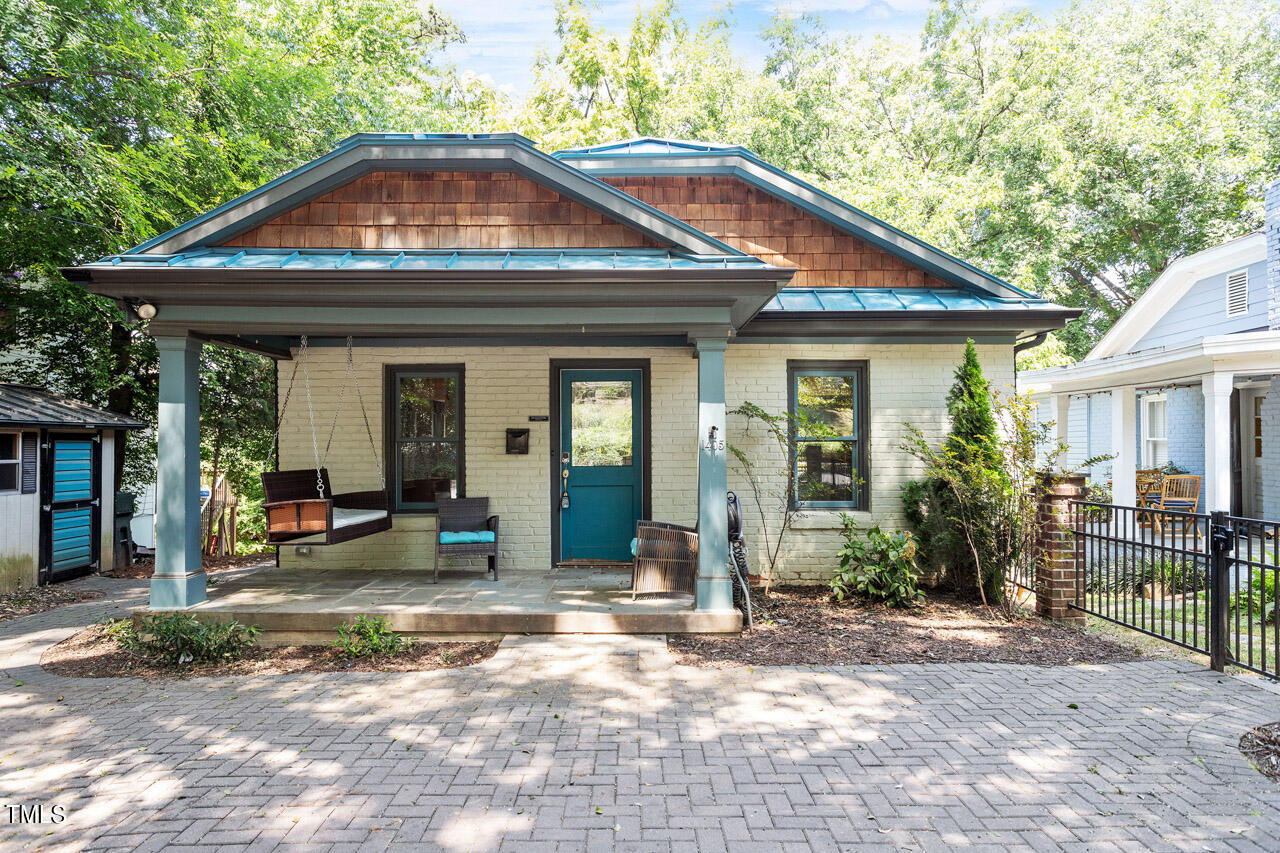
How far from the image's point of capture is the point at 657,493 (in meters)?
7.74

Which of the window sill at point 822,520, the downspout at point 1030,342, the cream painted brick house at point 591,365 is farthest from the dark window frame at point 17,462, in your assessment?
the downspout at point 1030,342

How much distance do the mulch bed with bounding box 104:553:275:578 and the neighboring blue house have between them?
12433 millimetres

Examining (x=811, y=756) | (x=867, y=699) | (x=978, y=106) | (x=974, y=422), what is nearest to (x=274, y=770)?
(x=811, y=756)

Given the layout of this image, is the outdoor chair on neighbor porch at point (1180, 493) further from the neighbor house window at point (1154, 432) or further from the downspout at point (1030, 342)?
the downspout at point (1030, 342)

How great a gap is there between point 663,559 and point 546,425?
2.45 m

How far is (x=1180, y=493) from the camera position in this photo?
40.0ft

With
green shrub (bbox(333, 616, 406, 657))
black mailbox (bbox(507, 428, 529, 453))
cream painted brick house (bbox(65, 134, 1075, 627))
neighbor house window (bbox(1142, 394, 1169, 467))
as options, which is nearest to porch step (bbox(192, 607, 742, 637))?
green shrub (bbox(333, 616, 406, 657))

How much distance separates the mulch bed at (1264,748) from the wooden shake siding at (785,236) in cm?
551

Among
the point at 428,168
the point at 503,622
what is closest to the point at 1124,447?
the point at 503,622

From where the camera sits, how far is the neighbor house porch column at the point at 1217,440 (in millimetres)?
7980

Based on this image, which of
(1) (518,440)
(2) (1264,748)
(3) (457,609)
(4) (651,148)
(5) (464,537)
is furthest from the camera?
(4) (651,148)

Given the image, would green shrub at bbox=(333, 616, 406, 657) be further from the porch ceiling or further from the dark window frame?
the dark window frame

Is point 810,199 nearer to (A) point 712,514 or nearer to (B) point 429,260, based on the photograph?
(A) point 712,514

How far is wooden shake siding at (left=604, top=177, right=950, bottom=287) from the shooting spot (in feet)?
26.7
